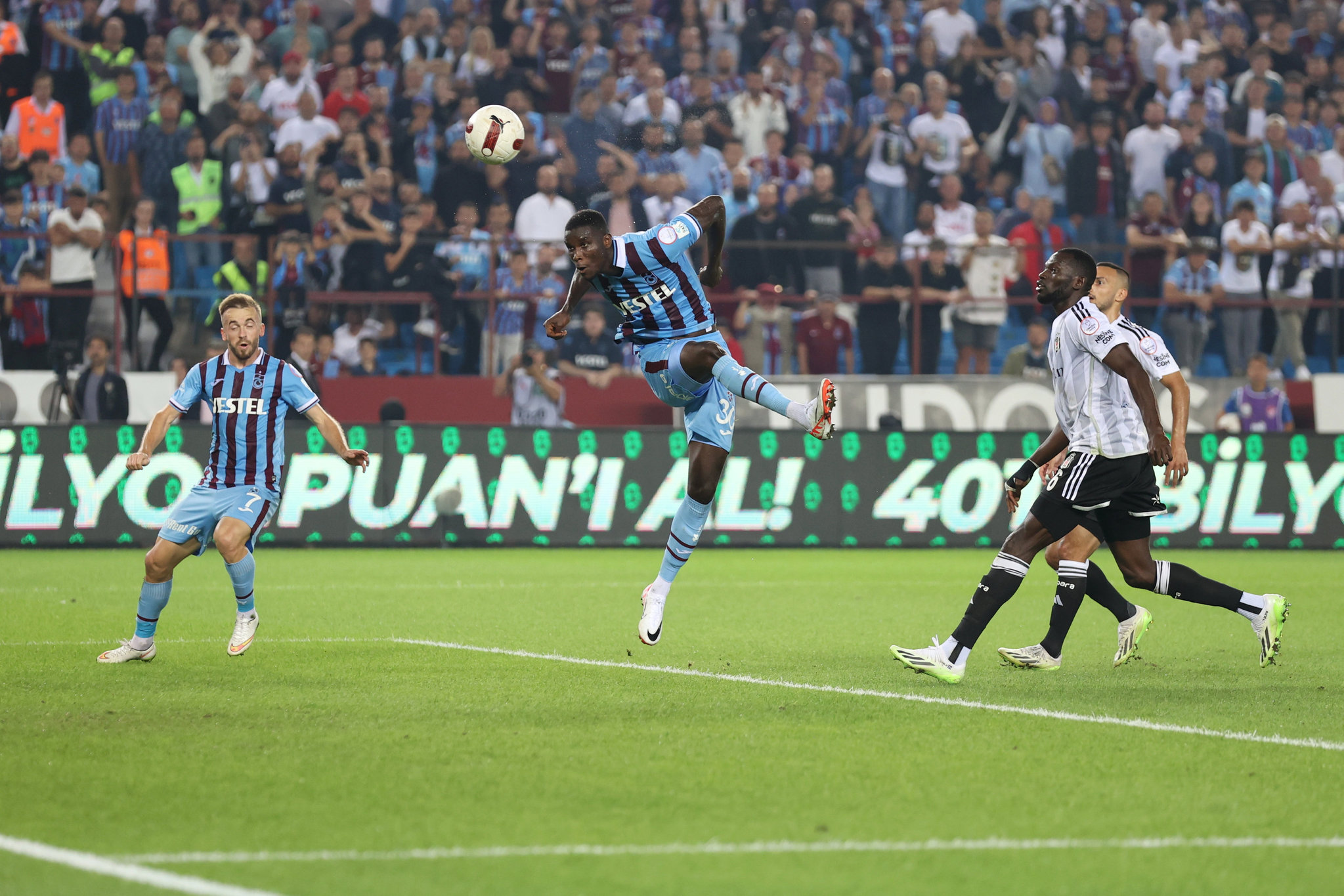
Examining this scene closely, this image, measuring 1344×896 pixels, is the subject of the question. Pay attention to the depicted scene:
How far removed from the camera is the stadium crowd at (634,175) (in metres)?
18.9

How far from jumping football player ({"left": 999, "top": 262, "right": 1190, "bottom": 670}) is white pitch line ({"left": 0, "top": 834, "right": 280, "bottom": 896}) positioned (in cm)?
509

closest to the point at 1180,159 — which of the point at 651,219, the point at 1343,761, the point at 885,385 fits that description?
the point at 885,385

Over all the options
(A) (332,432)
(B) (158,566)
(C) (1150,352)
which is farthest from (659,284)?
(B) (158,566)

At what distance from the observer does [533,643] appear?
9.73 metres

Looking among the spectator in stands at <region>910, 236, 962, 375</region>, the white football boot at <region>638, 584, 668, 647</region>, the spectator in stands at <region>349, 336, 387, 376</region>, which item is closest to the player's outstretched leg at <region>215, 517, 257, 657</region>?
the white football boot at <region>638, 584, 668, 647</region>

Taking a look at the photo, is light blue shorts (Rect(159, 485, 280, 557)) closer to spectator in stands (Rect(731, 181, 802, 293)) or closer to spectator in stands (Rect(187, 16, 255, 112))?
spectator in stands (Rect(731, 181, 802, 293))

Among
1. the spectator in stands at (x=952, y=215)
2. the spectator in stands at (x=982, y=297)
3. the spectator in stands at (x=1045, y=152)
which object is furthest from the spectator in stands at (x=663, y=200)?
the spectator in stands at (x=1045, y=152)

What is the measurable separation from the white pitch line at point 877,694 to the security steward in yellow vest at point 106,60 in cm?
1267

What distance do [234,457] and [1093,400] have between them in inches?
181

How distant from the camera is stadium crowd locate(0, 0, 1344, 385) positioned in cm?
1894

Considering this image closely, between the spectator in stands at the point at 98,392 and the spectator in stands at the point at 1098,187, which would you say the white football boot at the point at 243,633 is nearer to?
the spectator in stands at the point at 98,392

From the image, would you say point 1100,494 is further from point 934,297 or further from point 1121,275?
point 934,297

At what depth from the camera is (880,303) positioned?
64.3ft

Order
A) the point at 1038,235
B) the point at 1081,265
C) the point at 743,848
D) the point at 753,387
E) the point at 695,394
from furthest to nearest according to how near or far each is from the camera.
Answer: the point at 1038,235
the point at 695,394
the point at 753,387
the point at 1081,265
the point at 743,848
